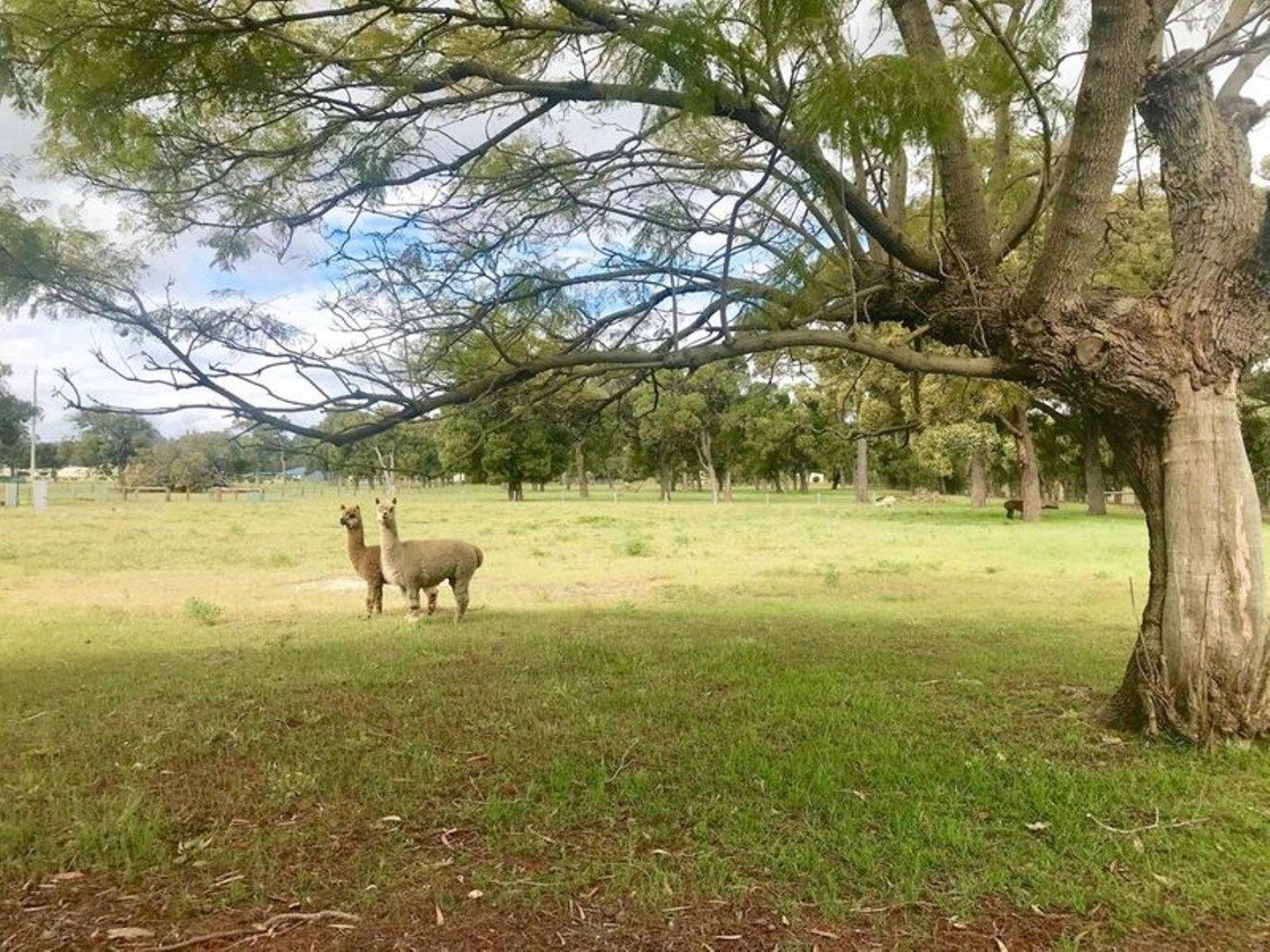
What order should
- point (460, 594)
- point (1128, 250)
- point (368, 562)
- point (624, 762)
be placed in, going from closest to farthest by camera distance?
point (624, 762)
point (1128, 250)
point (460, 594)
point (368, 562)

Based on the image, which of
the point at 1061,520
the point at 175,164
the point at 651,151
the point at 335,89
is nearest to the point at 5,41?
the point at 175,164

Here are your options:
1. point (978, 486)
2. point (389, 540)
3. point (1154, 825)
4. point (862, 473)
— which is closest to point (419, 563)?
point (389, 540)

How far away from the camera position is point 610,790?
4031 mm

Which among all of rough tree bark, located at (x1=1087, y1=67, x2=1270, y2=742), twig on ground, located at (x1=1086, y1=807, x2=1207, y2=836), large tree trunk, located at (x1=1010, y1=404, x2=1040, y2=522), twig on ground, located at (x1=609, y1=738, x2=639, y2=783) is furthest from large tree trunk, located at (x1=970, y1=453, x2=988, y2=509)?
twig on ground, located at (x1=1086, y1=807, x2=1207, y2=836)

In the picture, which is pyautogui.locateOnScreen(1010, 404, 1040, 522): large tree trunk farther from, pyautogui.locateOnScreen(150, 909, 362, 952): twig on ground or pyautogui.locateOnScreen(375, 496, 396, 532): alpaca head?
pyautogui.locateOnScreen(150, 909, 362, 952): twig on ground

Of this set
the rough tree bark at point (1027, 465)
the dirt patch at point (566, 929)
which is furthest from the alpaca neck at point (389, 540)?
the rough tree bark at point (1027, 465)

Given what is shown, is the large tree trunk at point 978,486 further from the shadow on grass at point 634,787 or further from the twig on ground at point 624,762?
the twig on ground at point 624,762

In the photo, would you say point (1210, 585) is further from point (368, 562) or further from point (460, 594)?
point (368, 562)

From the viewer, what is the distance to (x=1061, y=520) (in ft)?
84.9

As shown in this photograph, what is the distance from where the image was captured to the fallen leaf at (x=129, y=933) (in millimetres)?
2797

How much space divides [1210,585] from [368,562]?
8.08 meters

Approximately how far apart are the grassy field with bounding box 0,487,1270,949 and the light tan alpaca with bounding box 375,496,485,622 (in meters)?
0.42

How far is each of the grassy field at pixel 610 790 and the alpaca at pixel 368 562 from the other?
0.96 metres

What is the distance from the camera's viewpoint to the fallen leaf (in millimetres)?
2797
